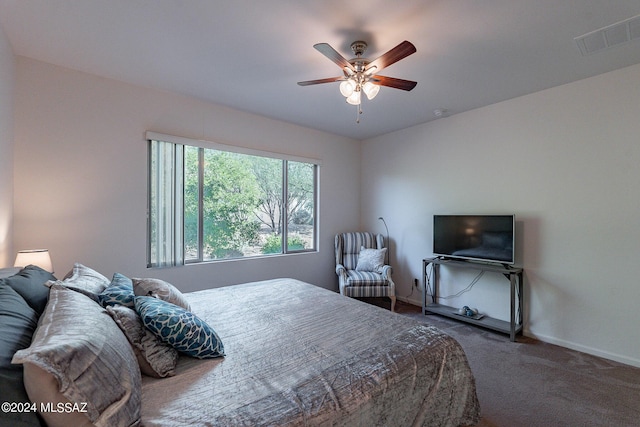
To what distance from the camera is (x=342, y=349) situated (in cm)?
150

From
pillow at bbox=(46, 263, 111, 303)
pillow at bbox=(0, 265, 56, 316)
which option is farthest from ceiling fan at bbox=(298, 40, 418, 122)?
pillow at bbox=(0, 265, 56, 316)

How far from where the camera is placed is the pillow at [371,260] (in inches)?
161

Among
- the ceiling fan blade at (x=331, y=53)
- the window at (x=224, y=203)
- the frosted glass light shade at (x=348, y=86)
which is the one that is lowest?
the window at (x=224, y=203)

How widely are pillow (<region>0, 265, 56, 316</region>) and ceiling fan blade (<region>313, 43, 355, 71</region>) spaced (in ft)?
6.72

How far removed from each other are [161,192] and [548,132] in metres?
4.24

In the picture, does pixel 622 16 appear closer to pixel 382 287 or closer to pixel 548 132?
pixel 548 132

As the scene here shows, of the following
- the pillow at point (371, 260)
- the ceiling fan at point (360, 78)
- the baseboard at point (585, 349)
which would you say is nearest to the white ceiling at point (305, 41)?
the ceiling fan at point (360, 78)

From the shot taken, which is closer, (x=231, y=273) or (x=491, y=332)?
(x=491, y=332)

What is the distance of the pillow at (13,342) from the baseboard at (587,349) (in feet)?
13.0

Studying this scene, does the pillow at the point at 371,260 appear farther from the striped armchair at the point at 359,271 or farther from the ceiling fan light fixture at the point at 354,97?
the ceiling fan light fixture at the point at 354,97

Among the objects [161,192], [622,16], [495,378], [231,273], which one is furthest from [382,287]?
[622,16]

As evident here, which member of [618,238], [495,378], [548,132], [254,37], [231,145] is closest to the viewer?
[254,37]

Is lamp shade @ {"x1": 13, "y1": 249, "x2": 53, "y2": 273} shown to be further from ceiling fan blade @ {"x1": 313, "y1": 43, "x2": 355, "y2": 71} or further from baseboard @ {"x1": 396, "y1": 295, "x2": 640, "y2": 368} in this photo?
baseboard @ {"x1": 396, "y1": 295, "x2": 640, "y2": 368}

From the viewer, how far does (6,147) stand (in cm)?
216
